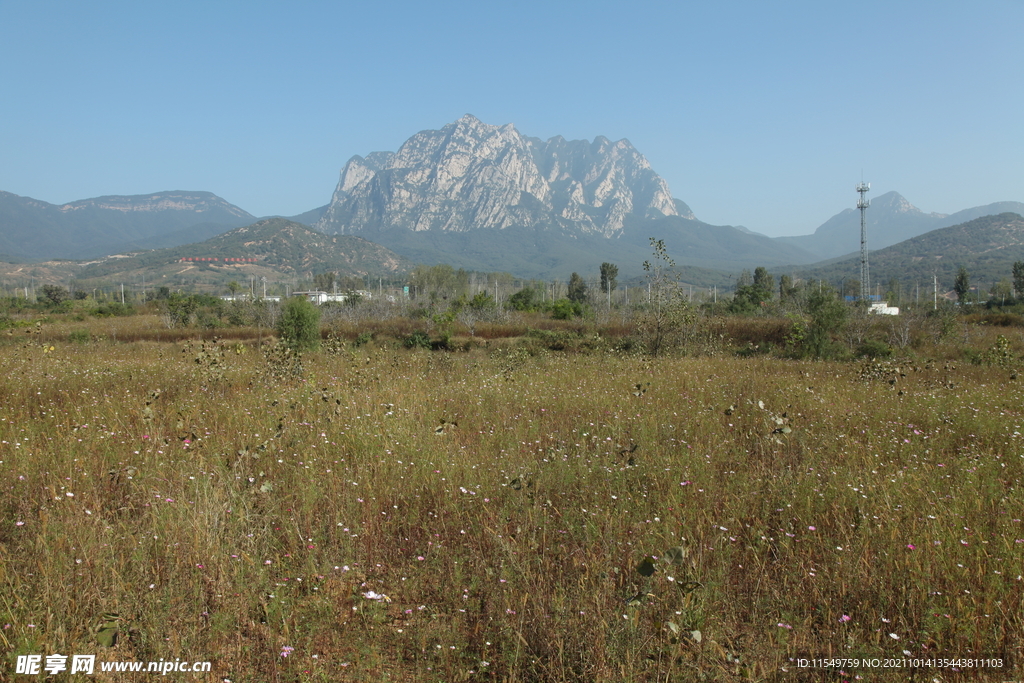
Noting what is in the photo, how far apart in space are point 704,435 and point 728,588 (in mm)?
3201

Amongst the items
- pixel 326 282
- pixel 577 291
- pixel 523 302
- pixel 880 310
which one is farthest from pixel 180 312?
pixel 326 282

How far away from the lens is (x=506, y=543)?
3.65m

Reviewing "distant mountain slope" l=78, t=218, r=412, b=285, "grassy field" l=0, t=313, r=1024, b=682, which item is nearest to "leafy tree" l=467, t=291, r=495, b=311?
"grassy field" l=0, t=313, r=1024, b=682

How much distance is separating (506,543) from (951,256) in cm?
19400

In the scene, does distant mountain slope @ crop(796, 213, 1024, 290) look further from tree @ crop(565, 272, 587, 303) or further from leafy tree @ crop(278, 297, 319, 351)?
leafy tree @ crop(278, 297, 319, 351)

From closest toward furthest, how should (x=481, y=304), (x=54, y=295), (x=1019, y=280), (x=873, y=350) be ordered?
(x=873, y=350) → (x=481, y=304) → (x=1019, y=280) → (x=54, y=295)

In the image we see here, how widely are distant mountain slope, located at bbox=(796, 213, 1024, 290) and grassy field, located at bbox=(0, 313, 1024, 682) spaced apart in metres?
148

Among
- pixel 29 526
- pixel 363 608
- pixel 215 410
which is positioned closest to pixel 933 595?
pixel 363 608

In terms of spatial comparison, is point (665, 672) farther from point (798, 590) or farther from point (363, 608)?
point (363, 608)

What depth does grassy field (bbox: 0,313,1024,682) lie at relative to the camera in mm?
2822

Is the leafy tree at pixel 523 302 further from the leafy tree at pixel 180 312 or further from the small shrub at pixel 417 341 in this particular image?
the leafy tree at pixel 180 312

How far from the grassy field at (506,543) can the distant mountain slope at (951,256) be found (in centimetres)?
14816

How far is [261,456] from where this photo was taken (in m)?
5.33

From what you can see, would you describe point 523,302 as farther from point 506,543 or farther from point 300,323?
point 506,543
